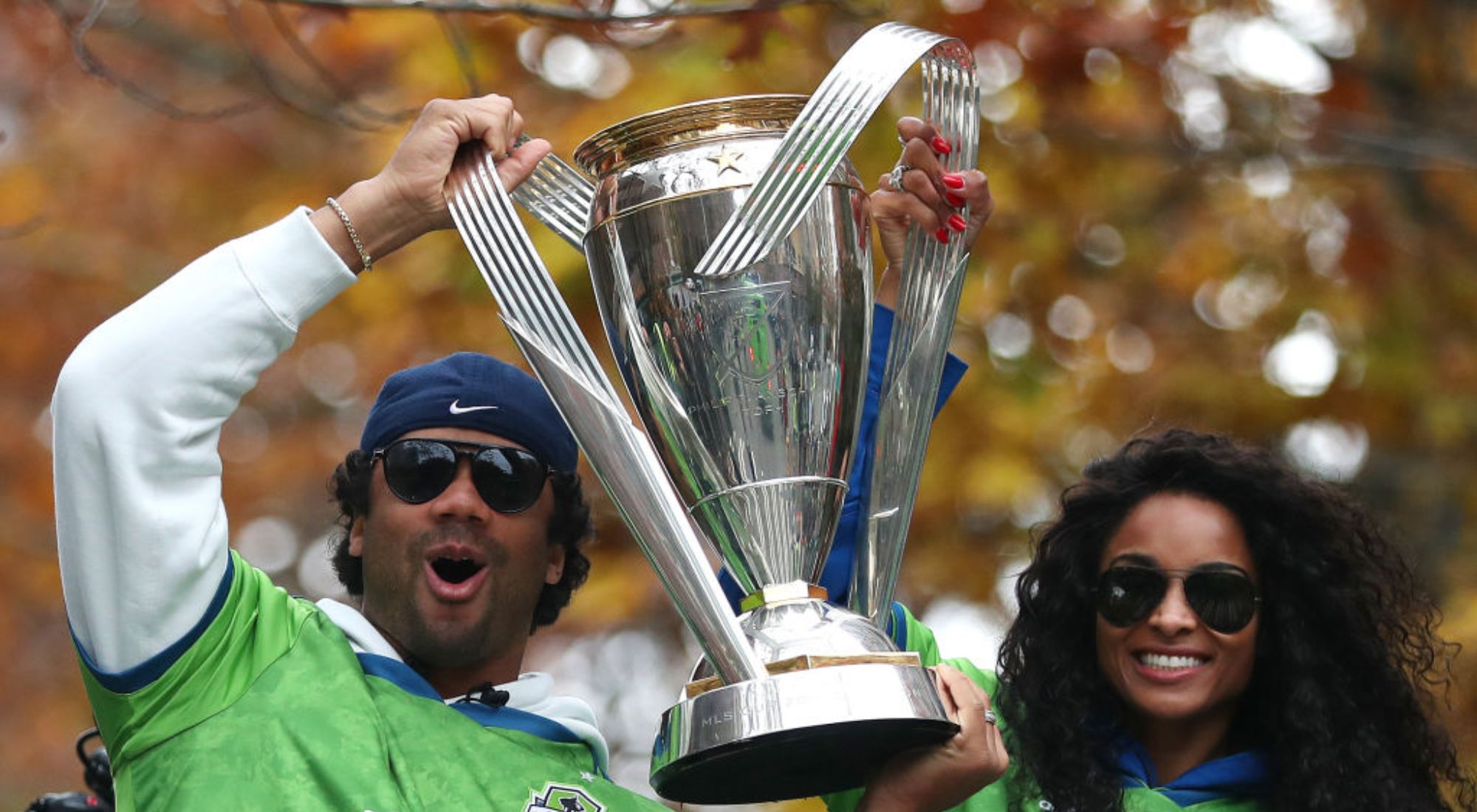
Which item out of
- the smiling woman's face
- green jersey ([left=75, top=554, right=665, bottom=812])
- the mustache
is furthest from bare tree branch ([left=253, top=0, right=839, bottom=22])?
the smiling woman's face

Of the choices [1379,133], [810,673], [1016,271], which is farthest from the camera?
[1016,271]

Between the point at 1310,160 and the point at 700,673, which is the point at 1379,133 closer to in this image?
the point at 1310,160

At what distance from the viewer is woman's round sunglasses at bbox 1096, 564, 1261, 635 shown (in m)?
3.73

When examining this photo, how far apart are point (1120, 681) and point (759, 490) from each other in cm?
91

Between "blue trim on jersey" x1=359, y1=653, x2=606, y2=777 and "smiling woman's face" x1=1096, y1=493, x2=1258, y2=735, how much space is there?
3.34 ft

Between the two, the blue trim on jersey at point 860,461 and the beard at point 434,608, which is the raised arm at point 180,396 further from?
the blue trim on jersey at point 860,461

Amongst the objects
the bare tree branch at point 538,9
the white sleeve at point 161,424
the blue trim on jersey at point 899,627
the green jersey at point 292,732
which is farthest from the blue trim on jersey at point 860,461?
the white sleeve at point 161,424

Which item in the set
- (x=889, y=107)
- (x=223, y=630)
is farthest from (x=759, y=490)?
(x=889, y=107)

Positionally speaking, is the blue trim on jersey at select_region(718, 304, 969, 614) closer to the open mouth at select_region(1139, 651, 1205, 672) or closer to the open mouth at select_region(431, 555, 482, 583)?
the open mouth at select_region(431, 555, 482, 583)

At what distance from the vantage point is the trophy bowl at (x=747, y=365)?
3.23m

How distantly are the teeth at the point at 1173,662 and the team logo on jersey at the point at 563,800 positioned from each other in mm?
1035

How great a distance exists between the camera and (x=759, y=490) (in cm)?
331

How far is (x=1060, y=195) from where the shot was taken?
250 inches

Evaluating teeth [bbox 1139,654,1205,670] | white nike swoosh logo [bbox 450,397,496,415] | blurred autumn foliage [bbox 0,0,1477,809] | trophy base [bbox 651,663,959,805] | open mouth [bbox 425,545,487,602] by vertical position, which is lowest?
trophy base [bbox 651,663,959,805]
